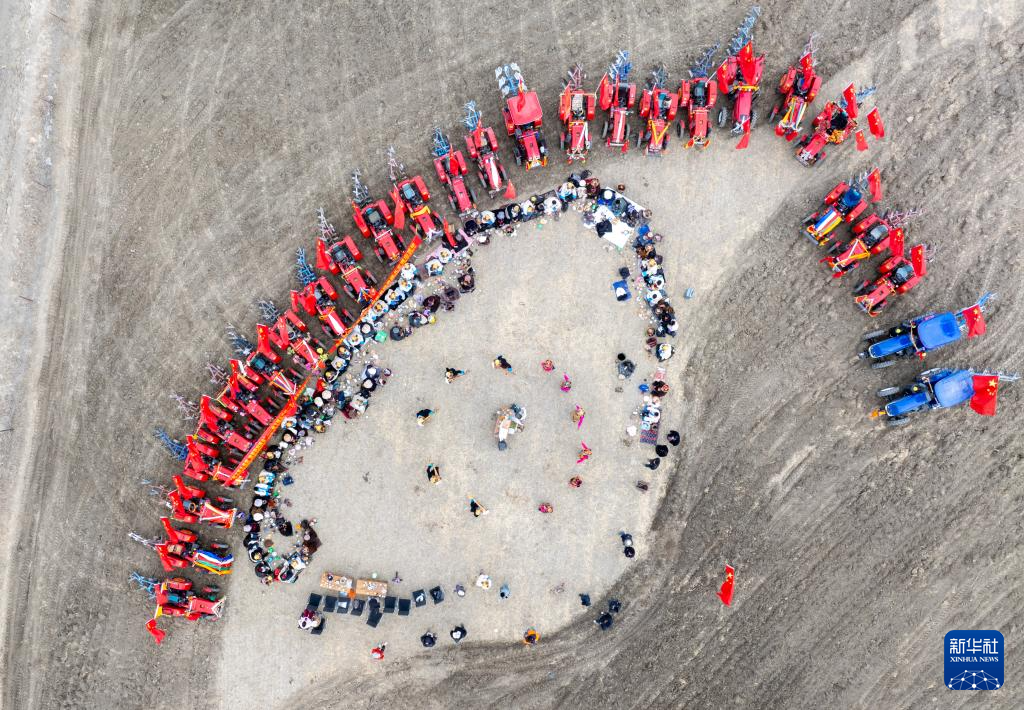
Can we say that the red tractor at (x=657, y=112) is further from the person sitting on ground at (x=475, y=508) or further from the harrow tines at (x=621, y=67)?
the person sitting on ground at (x=475, y=508)

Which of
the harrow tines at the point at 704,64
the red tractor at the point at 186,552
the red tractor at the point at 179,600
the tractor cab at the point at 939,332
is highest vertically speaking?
the harrow tines at the point at 704,64

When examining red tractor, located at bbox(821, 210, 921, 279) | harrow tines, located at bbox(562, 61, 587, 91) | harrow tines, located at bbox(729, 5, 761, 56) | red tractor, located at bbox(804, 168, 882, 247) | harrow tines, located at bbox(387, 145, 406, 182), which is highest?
harrow tines, located at bbox(729, 5, 761, 56)

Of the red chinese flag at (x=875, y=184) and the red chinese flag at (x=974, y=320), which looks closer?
the red chinese flag at (x=974, y=320)

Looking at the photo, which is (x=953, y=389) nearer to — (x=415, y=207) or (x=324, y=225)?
(x=415, y=207)

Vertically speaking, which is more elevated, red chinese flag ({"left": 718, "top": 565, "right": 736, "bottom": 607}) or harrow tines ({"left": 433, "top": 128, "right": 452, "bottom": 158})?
harrow tines ({"left": 433, "top": 128, "right": 452, "bottom": 158})

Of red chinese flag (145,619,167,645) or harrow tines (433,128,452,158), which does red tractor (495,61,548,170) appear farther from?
red chinese flag (145,619,167,645)

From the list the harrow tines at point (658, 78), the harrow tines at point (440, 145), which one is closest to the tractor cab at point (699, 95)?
the harrow tines at point (658, 78)

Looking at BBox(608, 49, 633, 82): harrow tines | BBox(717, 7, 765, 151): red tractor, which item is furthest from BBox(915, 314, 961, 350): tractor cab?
BBox(608, 49, 633, 82): harrow tines
